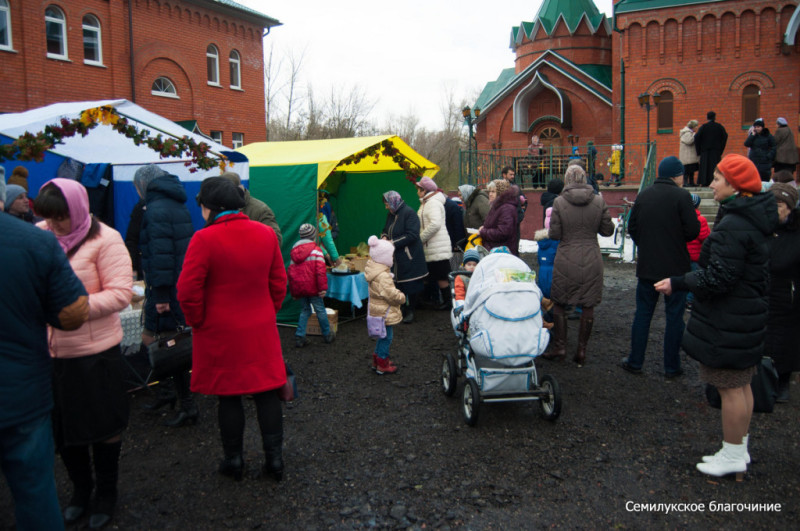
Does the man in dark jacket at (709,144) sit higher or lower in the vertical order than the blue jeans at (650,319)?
higher

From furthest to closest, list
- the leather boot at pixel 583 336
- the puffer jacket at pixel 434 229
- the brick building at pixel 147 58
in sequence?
the brick building at pixel 147 58 < the puffer jacket at pixel 434 229 < the leather boot at pixel 583 336

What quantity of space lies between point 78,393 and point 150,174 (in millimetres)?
2158

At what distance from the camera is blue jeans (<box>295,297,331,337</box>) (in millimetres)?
7035

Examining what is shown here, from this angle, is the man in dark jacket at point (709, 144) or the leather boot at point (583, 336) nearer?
the leather boot at point (583, 336)

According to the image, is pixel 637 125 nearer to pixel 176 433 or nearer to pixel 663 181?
pixel 663 181

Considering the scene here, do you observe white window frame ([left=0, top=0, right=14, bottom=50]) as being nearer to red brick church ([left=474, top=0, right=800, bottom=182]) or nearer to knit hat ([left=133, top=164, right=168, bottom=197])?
knit hat ([left=133, top=164, right=168, bottom=197])

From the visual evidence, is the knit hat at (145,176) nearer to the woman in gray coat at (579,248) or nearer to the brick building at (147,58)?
the woman in gray coat at (579,248)

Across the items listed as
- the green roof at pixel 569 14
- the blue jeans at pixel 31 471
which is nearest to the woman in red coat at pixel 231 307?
the blue jeans at pixel 31 471

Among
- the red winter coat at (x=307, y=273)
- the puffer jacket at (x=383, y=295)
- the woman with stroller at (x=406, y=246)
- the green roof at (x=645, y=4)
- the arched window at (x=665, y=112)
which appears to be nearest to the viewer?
the puffer jacket at (x=383, y=295)

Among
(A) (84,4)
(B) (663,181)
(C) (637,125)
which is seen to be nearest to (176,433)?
(B) (663,181)

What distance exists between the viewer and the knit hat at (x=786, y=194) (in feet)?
13.6

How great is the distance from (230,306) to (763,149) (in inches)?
513

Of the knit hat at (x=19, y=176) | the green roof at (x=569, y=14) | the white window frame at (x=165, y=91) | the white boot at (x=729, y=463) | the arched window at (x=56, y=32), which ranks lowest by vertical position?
the white boot at (x=729, y=463)

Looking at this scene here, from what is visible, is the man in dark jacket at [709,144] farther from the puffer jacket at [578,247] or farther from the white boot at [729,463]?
the white boot at [729,463]
